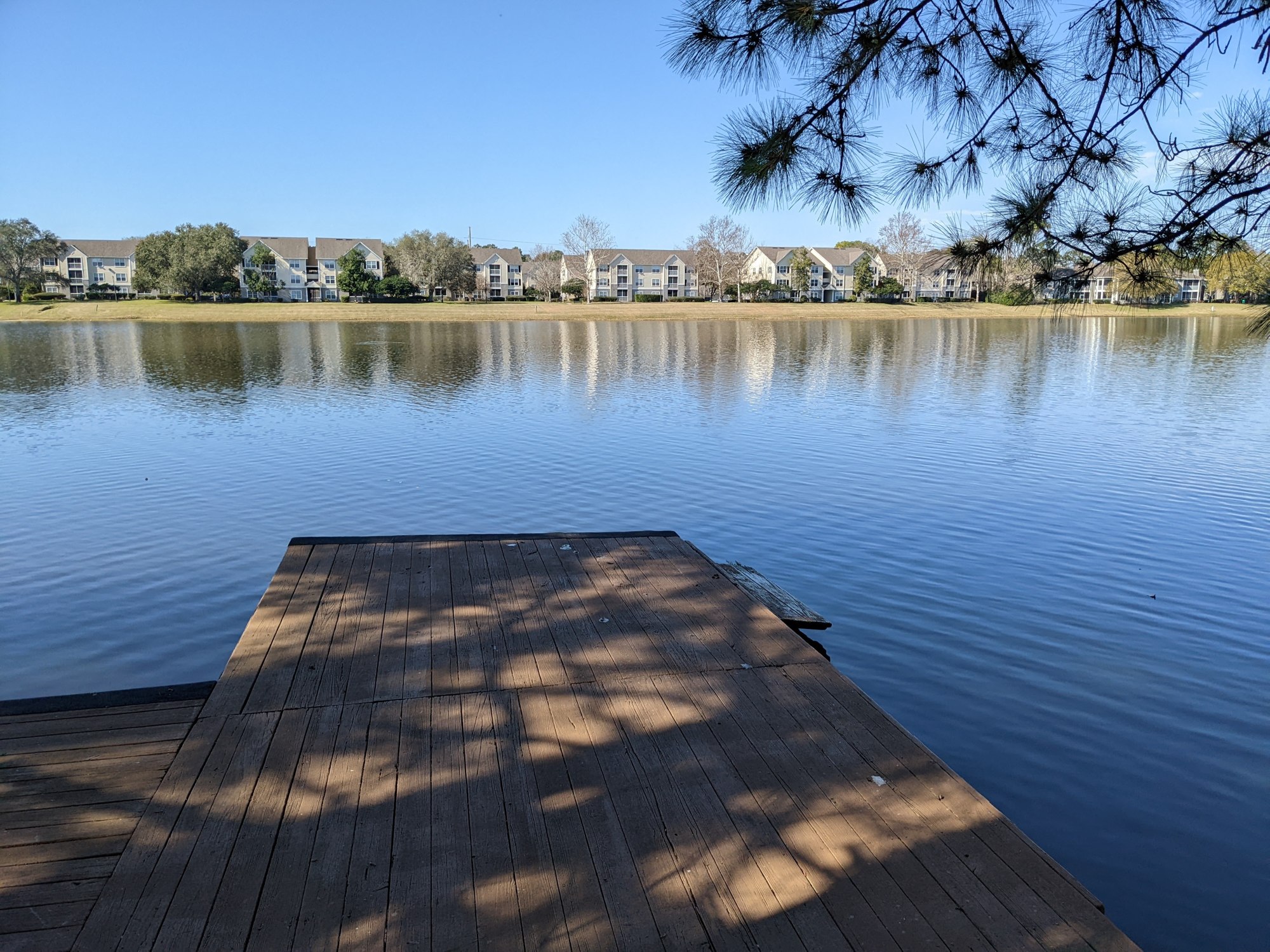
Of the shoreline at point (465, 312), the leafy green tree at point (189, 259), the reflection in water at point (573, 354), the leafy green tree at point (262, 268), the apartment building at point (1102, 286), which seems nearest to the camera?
the apartment building at point (1102, 286)

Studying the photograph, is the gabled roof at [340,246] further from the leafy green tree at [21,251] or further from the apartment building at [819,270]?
the apartment building at [819,270]

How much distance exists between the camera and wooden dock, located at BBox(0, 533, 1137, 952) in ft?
7.99

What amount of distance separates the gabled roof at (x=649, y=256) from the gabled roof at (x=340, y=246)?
82.9 ft

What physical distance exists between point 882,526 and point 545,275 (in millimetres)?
85481

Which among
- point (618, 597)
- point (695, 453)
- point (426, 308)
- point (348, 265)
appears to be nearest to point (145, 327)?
point (426, 308)

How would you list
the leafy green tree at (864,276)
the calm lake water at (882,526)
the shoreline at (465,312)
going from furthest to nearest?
the leafy green tree at (864,276) < the shoreline at (465,312) < the calm lake water at (882,526)

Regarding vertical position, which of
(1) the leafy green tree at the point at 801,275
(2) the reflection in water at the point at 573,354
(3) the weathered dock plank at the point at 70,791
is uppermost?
(1) the leafy green tree at the point at 801,275

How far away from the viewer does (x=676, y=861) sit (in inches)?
107

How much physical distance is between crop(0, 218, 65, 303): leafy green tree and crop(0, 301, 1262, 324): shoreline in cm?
390

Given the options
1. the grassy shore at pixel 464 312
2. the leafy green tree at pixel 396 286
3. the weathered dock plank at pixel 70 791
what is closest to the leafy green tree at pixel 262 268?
the leafy green tree at pixel 396 286

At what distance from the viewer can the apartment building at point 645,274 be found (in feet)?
313

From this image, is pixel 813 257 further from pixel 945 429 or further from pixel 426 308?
pixel 945 429

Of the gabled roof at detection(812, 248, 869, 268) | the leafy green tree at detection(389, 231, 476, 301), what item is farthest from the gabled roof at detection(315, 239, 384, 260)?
the gabled roof at detection(812, 248, 869, 268)

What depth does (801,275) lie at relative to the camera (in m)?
88.2
